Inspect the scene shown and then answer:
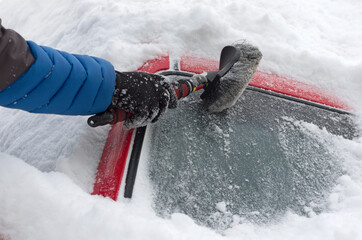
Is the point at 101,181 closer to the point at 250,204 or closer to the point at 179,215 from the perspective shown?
the point at 179,215

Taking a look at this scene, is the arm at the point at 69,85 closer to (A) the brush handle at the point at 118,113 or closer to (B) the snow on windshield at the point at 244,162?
(A) the brush handle at the point at 118,113

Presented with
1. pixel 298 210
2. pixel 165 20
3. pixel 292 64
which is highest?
pixel 165 20

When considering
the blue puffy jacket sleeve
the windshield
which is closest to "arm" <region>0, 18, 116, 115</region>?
the blue puffy jacket sleeve

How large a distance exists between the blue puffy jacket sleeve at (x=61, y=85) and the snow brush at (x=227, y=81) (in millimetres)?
370

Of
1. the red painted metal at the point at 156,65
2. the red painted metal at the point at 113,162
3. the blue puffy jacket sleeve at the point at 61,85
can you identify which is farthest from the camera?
the red painted metal at the point at 156,65

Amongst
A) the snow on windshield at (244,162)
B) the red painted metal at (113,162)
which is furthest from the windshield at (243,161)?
the red painted metal at (113,162)

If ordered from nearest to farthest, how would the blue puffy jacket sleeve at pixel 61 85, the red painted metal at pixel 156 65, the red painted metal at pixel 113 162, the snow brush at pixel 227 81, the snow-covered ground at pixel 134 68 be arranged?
the snow-covered ground at pixel 134 68
the blue puffy jacket sleeve at pixel 61 85
the red painted metal at pixel 113 162
the snow brush at pixel 227 81
the red painted metal at pixel 156 65

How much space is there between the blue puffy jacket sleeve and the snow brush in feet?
1.21

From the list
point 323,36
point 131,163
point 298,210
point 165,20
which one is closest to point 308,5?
point 323,36

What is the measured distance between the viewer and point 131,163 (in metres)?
1.18

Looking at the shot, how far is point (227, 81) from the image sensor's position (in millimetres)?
1397

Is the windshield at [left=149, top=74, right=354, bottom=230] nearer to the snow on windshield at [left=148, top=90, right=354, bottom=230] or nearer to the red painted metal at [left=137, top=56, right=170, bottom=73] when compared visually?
the snow on windshield at [left=148, top=90, right=354, bottom=230]

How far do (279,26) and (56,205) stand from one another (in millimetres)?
1798

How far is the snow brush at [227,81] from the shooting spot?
138 centimetres
